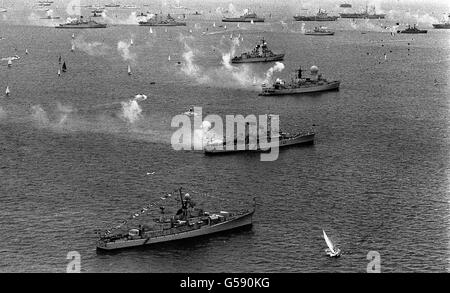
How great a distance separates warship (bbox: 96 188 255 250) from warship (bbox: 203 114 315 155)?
4558 centimetres

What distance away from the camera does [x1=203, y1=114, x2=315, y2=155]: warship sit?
17788cm

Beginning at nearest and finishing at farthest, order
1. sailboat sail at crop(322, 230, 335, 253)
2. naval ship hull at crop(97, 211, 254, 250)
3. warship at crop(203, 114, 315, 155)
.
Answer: sailboat sail at crop(322, 230, 335, 253)
naval ship hull at crop(97, 211, 254, 250)
warship at crop(203, 114, 315, 155)

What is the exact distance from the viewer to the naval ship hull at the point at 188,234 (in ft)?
394

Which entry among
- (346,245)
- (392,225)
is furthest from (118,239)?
(392,225)

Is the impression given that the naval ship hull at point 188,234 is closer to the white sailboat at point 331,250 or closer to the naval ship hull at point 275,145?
the white sailboat at point 331,250

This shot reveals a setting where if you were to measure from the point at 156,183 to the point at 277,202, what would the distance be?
89.4 feet

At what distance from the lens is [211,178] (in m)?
157

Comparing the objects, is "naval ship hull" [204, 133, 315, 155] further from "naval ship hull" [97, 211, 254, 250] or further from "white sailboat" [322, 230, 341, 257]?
"white sailboat" [322, 230, 341, 257]

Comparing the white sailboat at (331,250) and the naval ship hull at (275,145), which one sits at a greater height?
the naval ship hull at (275,145)

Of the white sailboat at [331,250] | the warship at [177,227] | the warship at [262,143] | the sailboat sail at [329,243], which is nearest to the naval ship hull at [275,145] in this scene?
the warship at [262,143]

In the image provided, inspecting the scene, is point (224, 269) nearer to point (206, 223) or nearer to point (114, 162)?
point (206, 223)

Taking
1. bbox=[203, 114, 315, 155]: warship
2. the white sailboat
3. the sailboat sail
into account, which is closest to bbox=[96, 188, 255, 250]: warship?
the sailboat sail

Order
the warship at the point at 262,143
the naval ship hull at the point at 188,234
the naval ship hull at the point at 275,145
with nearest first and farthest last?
the naval ship hull at the point at 188,234, the naval ship hull at the point at 275,145, the warship at the point at 262,143

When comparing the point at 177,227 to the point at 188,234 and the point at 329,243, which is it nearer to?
the point at 188,234
